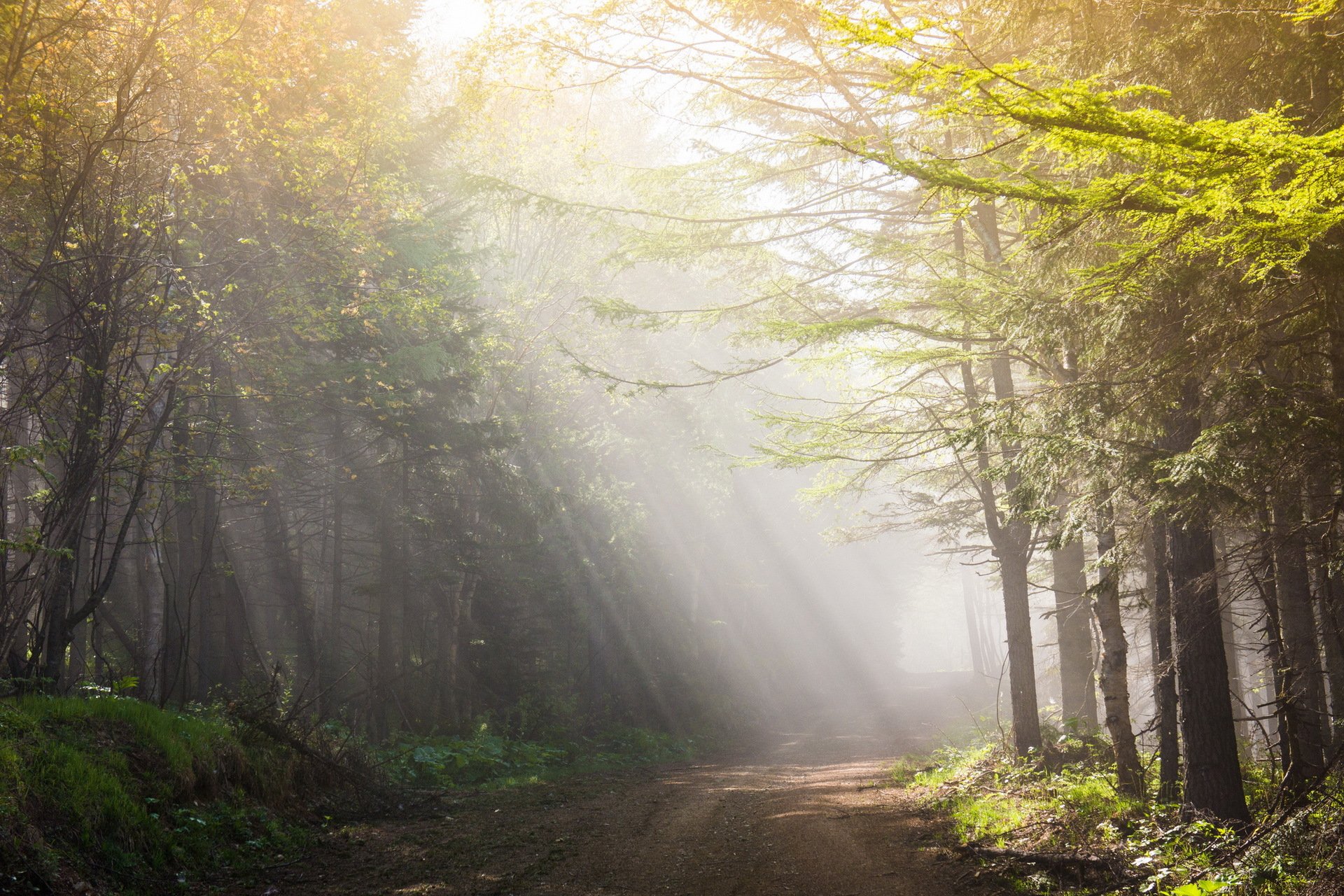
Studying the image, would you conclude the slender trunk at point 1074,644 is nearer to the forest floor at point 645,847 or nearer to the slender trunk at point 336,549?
the forest floor at point 645,847

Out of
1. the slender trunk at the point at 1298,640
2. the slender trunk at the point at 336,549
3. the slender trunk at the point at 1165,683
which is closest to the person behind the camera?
the slender trunk at the point at 1298,640

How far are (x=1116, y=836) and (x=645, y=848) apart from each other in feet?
14.7

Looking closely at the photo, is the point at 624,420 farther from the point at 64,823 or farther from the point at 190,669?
the point at 64,823

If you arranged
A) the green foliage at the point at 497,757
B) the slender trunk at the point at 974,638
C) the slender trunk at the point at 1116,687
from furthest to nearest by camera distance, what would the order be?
the slender trunk at the point at 974,638, the green foliage at the point at 497,757, the slender trunk at the point at 1116,687

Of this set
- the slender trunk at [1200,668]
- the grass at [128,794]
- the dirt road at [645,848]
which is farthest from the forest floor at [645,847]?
the slender trunk at [1200,668]

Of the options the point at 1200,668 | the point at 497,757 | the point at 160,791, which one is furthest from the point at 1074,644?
the point at 160,791

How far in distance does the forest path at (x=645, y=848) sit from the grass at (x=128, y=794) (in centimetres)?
67

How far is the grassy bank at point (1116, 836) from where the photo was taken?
4.85 meters

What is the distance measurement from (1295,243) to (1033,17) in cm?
273

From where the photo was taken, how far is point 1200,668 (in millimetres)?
6848

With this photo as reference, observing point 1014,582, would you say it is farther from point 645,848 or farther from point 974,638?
point 974,638

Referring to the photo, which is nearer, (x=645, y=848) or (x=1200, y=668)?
(x=1200, y=668)

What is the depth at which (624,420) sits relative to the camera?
1156 inches

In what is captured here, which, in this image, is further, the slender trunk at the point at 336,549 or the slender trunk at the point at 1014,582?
the slender trunk at the point at 336,549
